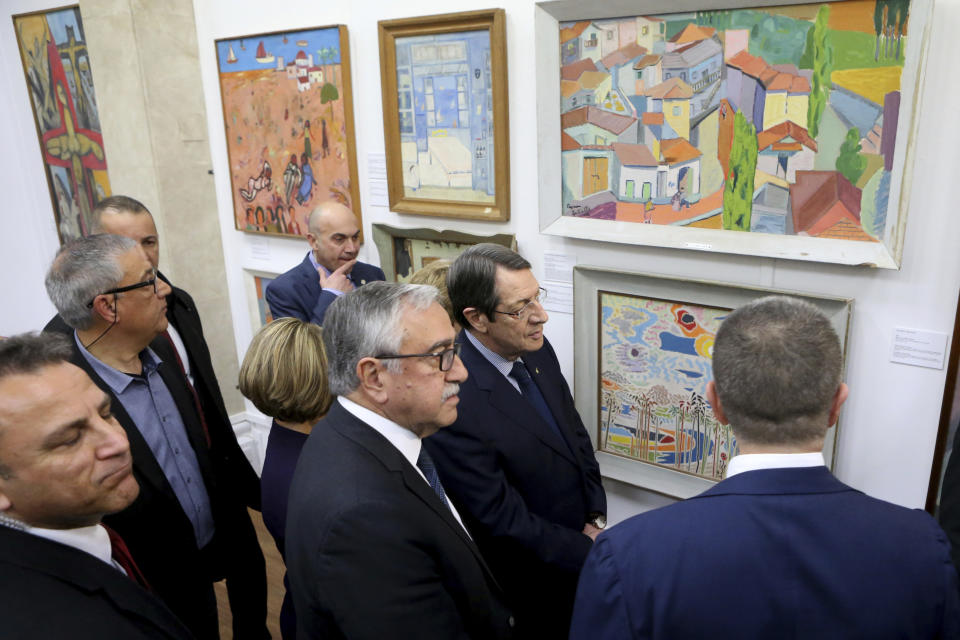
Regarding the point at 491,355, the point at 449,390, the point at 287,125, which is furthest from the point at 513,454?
the point at 287,125

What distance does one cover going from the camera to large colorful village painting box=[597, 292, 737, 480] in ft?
9.45

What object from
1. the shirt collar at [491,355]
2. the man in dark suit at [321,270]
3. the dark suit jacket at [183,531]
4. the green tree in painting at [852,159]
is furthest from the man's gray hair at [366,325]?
the man in dark suit at [321,270]

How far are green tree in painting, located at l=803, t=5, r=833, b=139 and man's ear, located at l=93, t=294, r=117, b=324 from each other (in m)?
2.46

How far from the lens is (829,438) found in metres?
2.62

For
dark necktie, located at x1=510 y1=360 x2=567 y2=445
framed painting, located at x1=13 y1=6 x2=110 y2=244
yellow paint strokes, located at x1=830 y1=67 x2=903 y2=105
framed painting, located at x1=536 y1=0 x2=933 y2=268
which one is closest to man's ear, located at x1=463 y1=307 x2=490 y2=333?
dark necktie, located at x1=510 y1=360 x2=567 y2=445

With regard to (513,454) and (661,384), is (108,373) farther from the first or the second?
(661,384)

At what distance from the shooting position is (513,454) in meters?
2.26

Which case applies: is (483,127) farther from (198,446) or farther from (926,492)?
(926,492)

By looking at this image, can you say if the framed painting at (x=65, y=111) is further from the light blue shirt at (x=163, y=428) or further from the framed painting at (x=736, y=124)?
Answer: the framed painting at (x=736, y=124)

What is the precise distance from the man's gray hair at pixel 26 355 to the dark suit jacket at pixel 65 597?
6.7 inches

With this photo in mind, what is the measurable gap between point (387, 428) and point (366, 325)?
259 mm

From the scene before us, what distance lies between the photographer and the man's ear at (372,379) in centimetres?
165

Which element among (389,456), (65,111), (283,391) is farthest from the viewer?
(65,111)

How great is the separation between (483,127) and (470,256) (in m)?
1.04
